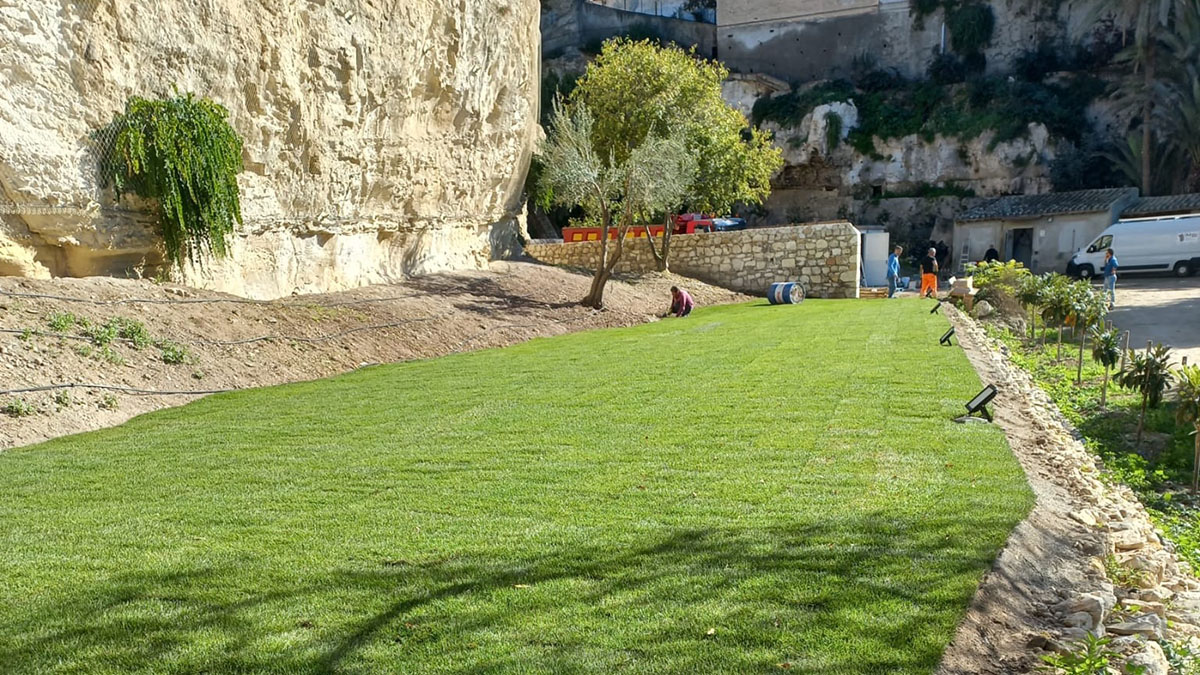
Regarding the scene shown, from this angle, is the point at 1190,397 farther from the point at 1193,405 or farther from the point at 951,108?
the point at 951,108

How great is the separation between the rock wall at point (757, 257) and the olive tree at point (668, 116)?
99 centimetres

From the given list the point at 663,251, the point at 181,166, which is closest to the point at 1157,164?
the point at 663,251

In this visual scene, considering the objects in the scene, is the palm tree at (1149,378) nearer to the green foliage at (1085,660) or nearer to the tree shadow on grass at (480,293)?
the green foliage at (1085,660)

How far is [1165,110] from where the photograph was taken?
39656 millimetres

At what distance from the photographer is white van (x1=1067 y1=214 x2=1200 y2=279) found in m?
30.9

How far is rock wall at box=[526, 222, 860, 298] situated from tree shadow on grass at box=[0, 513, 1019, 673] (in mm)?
22152

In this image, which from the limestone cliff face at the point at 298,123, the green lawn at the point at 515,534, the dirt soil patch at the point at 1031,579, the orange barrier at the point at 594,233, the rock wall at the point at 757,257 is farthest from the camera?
the orange barrier at the point at 594,233

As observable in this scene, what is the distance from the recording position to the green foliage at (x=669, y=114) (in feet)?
87.8

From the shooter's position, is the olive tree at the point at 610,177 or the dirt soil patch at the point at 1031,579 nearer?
the dirt soil patch at the point at 1031,579

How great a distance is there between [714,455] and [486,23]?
19.5m

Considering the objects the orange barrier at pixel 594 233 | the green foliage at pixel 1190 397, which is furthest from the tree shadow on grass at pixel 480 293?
the green foliage at pixel 1190 397

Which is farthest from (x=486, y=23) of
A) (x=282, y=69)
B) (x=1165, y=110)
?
(x=1165, y=110)

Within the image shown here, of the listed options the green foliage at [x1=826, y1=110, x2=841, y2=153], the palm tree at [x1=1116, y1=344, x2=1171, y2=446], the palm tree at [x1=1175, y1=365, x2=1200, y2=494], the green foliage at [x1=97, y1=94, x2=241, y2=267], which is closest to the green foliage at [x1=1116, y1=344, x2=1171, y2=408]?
the palm tree at [x1=1116, y1=344, x2=1171, y2=446]

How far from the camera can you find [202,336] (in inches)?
482
